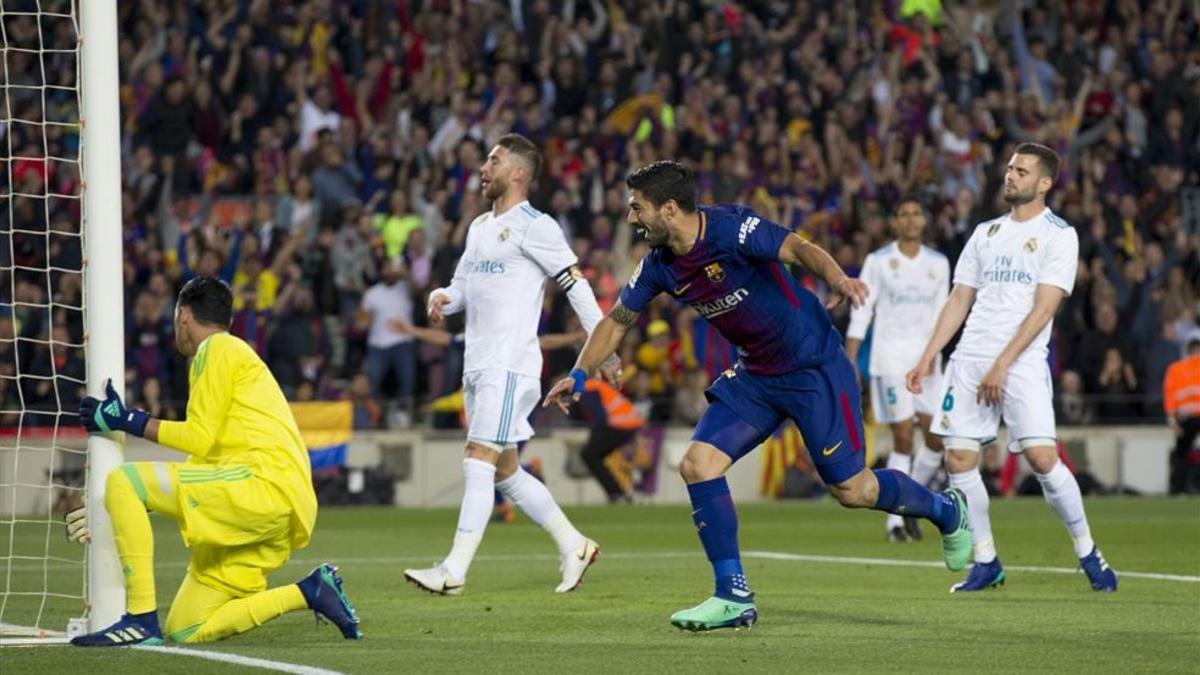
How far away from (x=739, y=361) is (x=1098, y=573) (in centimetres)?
288

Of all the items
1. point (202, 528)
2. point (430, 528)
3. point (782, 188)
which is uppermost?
point (782, 188)

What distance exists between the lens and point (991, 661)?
7.92 metres

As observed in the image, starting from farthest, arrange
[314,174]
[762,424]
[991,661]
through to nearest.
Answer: [314,174] → [762,424] → [991,661]

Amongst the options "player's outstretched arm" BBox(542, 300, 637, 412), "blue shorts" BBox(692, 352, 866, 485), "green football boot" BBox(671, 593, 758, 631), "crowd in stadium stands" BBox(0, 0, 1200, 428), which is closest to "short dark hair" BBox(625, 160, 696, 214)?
"player's outstretched arm" BBox(542, 300, 637, 412)

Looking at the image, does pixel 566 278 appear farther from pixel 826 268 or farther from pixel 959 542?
pixel 826 268

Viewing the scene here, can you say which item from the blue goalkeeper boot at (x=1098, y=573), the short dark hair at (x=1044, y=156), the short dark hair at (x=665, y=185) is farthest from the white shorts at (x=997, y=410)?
the short dark hair at (x=665, y=185)

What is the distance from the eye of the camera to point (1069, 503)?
447 inches

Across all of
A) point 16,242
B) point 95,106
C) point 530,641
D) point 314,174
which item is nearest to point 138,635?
point 530,641

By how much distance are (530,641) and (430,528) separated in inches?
377

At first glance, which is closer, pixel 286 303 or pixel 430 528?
pixel 430 528

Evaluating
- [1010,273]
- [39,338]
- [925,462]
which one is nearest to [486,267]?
[1010,273]

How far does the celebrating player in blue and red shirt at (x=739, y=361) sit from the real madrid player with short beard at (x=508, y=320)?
215cm

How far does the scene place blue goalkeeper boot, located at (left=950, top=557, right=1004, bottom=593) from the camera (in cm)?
1114

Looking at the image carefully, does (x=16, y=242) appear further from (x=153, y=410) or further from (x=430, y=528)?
(x=430, y=528)
